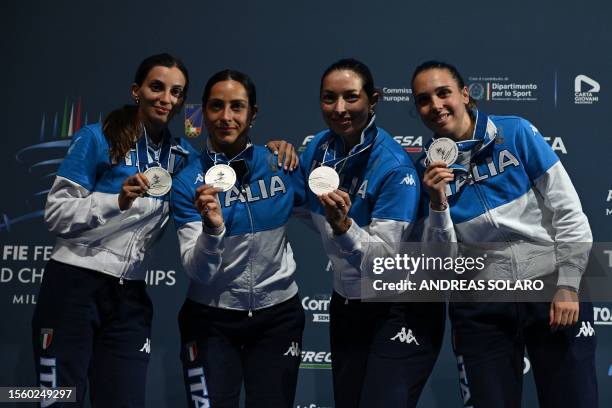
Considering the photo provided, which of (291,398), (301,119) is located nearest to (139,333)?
(291,398)

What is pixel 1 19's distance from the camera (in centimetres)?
364

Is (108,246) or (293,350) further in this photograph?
(108,246)

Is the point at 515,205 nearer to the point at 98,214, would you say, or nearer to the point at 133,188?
the point at 133,188

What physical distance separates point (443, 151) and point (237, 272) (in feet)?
2.65

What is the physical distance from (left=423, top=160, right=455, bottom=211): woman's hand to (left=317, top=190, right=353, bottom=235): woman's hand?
0.27m

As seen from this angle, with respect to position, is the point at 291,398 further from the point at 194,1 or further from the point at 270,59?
the point at 194,1

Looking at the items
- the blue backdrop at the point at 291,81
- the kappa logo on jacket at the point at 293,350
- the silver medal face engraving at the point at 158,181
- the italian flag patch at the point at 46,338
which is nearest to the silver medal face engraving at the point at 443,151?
the kappa logo on jacket at the point at 293,350

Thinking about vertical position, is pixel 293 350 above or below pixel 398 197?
below

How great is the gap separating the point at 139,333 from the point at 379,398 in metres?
0.91

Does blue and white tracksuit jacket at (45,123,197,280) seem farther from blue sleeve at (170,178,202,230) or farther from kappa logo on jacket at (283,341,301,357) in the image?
kappa logo on jacket at (283,341,301,357)

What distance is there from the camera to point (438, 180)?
80.4 inches

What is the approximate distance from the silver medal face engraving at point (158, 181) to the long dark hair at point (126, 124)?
0.17 metres

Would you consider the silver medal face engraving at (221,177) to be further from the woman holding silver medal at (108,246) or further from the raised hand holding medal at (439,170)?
the raised hand holding medal at (439,170)

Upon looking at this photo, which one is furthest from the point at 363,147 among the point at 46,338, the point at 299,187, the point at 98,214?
the point at 46,338
